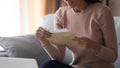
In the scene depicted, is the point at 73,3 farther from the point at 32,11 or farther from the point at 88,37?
the point at 32,11

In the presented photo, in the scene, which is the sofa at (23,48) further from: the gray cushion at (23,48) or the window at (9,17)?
the window at (9,17)

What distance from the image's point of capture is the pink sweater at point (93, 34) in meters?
1.43

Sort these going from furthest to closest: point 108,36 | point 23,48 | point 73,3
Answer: point 23,48 → point 73,3 → point 108,36

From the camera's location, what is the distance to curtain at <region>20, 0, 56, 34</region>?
277cm

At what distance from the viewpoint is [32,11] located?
280 centimetres

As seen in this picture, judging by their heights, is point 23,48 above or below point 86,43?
below

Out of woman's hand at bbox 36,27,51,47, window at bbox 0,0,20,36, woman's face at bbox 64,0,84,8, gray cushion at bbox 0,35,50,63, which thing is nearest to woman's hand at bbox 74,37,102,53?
woman's hand at bbox 36,27,51,47

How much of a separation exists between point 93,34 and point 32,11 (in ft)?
4.63

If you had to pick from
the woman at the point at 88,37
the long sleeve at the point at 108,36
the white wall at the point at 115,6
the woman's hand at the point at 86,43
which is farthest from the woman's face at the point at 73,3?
the white wall at the point at 115,6

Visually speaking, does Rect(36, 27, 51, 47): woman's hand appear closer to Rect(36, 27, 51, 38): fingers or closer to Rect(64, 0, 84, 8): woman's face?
Rect(36, 27, 51, 38): fingers

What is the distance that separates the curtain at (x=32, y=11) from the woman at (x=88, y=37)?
3.84 feet

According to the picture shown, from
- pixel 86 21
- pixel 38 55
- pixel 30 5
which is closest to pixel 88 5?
pixel 86 21

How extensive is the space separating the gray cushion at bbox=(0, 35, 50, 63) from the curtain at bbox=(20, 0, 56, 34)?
3.10 feet

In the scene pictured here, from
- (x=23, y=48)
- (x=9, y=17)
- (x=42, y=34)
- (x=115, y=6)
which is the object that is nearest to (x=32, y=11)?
(x=9, y=17)
